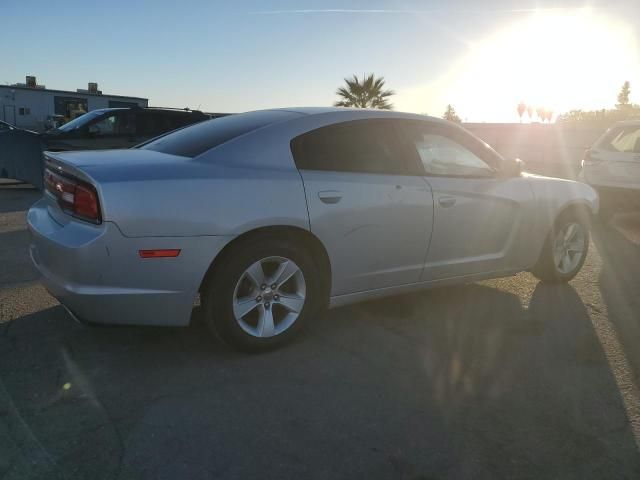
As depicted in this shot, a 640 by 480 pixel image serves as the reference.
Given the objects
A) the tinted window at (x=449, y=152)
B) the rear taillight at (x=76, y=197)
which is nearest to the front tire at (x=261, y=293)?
the rear taillight at (x=76, y=197)

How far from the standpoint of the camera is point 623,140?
8.00m

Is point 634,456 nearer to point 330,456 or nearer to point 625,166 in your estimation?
point 330,456

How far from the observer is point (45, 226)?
3232 millimetres

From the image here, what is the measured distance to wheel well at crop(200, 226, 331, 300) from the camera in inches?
124

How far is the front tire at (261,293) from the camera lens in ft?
10.4

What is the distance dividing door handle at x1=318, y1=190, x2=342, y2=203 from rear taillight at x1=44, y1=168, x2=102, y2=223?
4.18 ft

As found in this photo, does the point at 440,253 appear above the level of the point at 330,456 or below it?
above

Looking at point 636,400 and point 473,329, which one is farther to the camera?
point 473,329

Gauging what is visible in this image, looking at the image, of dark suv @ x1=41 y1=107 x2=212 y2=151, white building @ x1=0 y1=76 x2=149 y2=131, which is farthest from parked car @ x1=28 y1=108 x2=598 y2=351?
white building @ x1=0 y1=76 x2=149 y2=131

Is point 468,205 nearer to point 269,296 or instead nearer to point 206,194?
point 269,296

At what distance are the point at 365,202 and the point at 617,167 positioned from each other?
580cm

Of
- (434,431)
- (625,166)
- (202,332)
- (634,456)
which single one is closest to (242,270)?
(202,332)

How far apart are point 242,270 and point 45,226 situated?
45.5 inches

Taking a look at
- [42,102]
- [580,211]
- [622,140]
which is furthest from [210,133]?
[42,102]
